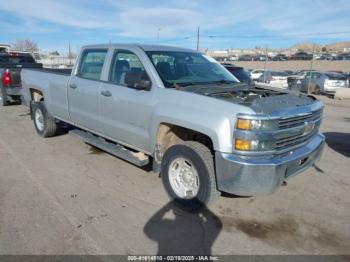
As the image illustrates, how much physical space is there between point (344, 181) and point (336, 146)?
7.42 feet

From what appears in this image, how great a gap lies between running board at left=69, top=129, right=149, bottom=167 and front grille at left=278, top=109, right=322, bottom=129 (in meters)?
2.03

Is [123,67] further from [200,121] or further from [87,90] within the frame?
[200,121]

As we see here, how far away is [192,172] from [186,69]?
162 centimetres

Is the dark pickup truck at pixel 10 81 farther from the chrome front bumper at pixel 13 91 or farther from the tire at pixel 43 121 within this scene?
the tire at pixel 43 121

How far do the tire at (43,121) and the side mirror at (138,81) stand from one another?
3375 mm

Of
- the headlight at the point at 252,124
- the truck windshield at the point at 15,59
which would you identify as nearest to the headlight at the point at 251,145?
the headlight at the point at 252,124

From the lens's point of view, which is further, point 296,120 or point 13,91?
point 13,91

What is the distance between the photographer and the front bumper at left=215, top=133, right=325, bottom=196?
3.36 meters

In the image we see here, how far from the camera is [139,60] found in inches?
180

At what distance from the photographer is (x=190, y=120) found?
3.73 meters

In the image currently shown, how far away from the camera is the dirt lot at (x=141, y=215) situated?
328 cm

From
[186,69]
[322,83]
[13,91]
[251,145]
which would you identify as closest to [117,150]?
[186,69]

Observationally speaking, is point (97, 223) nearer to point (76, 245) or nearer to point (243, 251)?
point (76, 245)

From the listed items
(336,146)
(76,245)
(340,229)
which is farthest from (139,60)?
(336,146)
